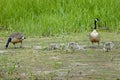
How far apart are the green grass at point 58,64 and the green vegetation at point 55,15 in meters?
2.63

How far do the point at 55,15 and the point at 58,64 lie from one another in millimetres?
6806

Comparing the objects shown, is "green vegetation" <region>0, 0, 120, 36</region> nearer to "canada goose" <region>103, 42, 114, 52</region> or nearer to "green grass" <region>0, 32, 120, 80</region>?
"green grass" <region>0, 32, 120, 80</region>

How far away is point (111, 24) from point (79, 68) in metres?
7.13

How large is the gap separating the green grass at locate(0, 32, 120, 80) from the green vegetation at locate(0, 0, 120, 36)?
2.63m

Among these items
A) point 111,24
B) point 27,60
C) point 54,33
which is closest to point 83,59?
point 27,60

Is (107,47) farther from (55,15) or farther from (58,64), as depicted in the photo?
(55,15)

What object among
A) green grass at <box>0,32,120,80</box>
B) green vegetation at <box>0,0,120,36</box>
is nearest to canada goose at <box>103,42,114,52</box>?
green grass at <box>0,32,120,80</box>

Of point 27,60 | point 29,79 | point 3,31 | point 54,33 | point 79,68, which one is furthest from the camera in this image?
point 3,31

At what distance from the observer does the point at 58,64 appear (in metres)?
8.79

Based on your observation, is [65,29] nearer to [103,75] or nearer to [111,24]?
[111,24]

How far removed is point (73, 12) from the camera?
15.7 metres

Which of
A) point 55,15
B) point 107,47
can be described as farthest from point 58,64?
point 55,15

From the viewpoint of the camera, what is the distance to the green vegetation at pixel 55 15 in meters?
14.8

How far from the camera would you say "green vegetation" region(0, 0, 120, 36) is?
14.8 meters
